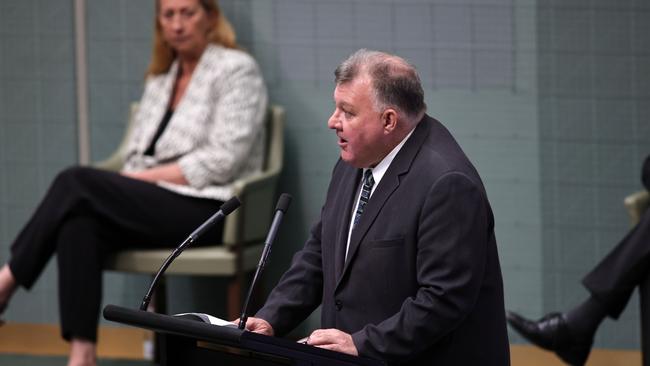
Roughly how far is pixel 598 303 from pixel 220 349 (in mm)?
2243

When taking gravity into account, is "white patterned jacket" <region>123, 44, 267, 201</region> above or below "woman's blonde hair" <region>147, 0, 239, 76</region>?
below

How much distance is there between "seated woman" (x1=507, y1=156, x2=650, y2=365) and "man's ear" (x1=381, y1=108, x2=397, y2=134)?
1.84 meters

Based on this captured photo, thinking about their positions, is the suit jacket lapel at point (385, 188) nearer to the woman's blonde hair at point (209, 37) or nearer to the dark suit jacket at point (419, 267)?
the dark suit jacket at point (419, 267)

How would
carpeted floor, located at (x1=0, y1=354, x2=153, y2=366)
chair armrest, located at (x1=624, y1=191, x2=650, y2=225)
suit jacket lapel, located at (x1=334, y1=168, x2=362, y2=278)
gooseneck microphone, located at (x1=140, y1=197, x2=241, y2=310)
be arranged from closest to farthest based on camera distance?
1. gooseneck microphone, located at (x1=140, y1=197, x2=241, y2=310)
2. suit jacket lapel, located at (x1=334, y1=168, x2=362, y2=278)
3. chair armrest, located at (x1=624, y1=191, x2=650, y2=225)
4. carpeted floor, located at (x1=0, y1=354, x2=153, y2=366)

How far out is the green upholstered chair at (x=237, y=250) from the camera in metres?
4.88

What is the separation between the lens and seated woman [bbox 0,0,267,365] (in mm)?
4848

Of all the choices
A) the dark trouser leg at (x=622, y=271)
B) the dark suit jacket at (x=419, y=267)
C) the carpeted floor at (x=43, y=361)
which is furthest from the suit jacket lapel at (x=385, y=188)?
the carpeted floor at (x=43, y=361)

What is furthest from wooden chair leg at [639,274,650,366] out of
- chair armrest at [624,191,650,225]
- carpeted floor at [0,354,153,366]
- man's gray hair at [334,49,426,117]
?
carpeted floor at [0,354,153,366]

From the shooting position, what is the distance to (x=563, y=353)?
4.65 metres

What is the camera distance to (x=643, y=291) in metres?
4.43

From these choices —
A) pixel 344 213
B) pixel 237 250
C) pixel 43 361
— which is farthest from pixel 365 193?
pixel 43 361

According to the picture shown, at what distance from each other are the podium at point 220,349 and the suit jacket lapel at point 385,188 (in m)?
0.36

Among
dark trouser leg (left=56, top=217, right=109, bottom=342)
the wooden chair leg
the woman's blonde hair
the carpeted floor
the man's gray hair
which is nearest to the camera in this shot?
the man's gray hair

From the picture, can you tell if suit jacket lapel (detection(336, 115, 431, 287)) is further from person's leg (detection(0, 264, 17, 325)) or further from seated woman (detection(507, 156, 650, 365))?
person's leg (detection(0, 264, 17, 325))
